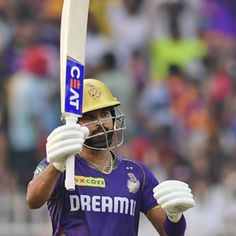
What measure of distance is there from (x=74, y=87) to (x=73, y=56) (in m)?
0.16

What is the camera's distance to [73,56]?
6066 mm

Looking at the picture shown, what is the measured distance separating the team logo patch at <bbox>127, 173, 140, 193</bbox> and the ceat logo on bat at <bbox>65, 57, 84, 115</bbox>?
2.06 feet

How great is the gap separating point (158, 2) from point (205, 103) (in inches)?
55.4

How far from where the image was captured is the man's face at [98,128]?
20.8 ft

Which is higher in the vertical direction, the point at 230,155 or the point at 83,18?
the point at 230,155

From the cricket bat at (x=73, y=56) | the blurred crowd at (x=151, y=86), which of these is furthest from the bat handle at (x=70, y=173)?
the blurred crowd at (x=151, y=86)

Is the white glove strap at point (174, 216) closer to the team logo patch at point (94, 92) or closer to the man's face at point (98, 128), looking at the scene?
the man's face at point (98, 128)

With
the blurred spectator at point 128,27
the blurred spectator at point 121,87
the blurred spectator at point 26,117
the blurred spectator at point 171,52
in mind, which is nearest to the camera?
the blurred spectator at point 26,117

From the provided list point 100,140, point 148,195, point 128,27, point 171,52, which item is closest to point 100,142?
point 100,140

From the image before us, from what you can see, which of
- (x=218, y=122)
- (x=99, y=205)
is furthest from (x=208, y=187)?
(x=99, y=205)

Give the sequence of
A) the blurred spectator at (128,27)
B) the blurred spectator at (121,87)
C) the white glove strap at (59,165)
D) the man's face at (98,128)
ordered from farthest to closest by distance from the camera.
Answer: the blurred spectator at (128,27) < the blurred spectator at (121,87) < the man's face at (98,128) < the white glove strap at (59,165)

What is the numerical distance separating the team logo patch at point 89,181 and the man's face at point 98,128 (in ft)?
0.58

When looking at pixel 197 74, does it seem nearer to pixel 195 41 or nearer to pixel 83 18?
pixel 195 41

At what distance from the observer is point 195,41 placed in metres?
13.7
